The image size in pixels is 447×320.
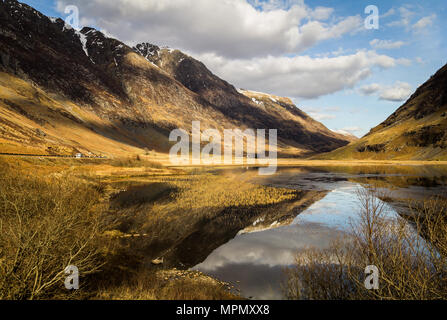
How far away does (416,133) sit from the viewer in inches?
5428

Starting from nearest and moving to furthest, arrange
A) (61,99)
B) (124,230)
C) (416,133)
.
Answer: (124,230), (416,133), (61,99)

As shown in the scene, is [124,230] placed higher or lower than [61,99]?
lower

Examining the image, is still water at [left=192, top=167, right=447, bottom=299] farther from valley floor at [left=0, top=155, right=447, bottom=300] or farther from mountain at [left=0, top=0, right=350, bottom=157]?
mountain at [left=0, top=0, right=350, bottom=157]

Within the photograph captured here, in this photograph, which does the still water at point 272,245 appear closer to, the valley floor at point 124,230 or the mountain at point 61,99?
the valley floor at point 124,230

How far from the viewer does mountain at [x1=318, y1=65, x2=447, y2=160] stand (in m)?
127

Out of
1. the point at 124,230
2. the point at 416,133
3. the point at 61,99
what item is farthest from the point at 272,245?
the point at 416,133

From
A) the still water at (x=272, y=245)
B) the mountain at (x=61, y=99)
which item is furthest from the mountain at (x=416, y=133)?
the mountain at (x=61, y=99)

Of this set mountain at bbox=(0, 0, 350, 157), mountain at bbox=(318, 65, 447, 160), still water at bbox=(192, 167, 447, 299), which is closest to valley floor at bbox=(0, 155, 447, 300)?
still water at bbox=(192, 167, 447, 299)

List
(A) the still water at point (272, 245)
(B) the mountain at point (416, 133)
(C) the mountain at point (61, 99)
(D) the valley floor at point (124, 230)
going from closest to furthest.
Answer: (D) the valley floor at point (124, 230), (A) the still water at point (272, 245), (C) the mountain at point (61, 99), (B) the mountain at point (416, 133)

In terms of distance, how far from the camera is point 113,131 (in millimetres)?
143250

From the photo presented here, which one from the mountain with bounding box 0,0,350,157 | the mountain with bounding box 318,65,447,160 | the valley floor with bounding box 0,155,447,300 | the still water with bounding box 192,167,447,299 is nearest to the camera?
the valley floor with bounding box 0,155,447,300

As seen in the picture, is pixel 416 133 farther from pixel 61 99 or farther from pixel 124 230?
pixel 61 99

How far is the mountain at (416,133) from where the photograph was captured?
126812mm
